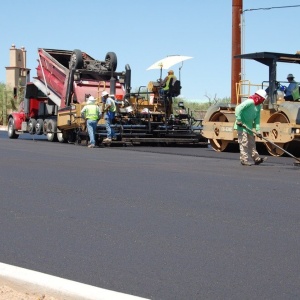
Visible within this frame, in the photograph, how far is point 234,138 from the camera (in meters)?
21.3

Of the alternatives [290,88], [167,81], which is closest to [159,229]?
[290,88]

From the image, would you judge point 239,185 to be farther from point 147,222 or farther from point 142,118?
point 142,118

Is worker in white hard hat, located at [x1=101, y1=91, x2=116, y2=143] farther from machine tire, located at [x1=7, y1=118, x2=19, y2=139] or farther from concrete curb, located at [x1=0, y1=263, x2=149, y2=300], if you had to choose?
concrete curb, located at [x1=0, y1=263, x2=149, y2=300]

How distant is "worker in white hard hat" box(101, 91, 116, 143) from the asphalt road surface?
8832mm

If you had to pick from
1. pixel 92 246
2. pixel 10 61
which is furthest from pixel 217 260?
pixel 10 61

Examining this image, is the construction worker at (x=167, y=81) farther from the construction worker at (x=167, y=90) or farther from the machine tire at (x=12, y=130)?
the machine tire at (x=12, y=130)

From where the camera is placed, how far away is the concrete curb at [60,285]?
541cm

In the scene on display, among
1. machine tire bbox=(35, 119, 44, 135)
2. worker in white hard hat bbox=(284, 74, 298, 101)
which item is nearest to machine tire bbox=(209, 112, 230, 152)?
worker in white hard hat bbox=(284, 74, 298, 101)

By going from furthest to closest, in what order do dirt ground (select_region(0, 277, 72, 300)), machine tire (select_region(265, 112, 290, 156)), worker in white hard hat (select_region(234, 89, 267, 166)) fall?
1. machine tire (select_region(265, 112, 290, 156))
2. worker in white hard hat (select_region(234, 89, 267, 166))
3. dirt ground (select_region(0, 277, 72, 300))

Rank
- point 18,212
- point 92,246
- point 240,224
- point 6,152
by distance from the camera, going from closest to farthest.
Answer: point 92,246
point 240,224
point 18,212
point 6,152

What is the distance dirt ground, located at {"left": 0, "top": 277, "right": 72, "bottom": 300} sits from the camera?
5.64 m

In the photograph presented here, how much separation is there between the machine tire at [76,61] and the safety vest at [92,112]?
2.68 m

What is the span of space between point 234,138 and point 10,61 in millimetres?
38257

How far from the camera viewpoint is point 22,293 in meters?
5.80
